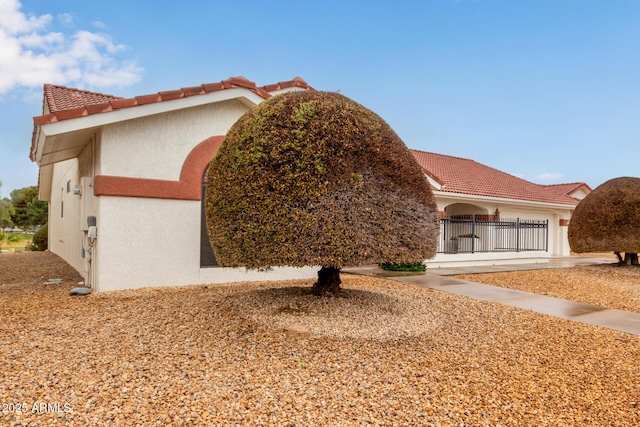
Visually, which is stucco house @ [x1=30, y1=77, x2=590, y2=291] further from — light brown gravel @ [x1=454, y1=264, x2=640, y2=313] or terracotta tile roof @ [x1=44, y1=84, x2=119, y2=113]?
light brown gravel @ [x1=454, y1=264, x2=640, y2=313]

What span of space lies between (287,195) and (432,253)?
2653mm

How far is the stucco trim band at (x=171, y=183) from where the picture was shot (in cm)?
821

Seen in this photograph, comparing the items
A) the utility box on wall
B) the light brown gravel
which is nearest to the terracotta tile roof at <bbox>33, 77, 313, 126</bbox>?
the utility box on wall

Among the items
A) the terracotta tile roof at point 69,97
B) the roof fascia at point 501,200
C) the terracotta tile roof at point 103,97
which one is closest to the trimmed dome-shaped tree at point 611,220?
the roof fascia at point 501,200

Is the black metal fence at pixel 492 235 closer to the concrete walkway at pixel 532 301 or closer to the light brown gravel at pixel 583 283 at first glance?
the light brown gravel at pixel 583 283

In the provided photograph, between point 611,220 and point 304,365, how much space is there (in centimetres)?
1525

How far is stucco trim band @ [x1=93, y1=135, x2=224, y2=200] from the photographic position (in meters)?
8.21

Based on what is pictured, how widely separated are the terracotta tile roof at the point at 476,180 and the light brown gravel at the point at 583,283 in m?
4.57

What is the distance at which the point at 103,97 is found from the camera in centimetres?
1217

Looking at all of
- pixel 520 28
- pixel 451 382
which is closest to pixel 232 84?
pixel 451 382

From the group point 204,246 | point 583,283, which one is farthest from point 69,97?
point 583,283

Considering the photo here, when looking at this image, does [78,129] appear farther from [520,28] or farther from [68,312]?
[520,28]

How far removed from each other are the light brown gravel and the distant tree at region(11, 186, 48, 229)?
2056 inches

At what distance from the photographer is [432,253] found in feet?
20.3
